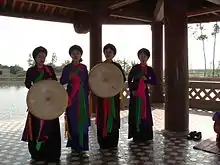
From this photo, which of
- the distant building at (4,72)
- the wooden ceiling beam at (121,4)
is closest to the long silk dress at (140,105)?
the wooden ceiling beam at (121,4)

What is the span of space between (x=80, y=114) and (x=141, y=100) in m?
0.88

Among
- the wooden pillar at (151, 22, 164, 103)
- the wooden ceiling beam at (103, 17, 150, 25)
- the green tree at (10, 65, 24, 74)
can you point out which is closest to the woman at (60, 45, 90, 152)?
the wooden ceiling beam at (103, 17, 150, 25)

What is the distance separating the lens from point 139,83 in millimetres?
3621

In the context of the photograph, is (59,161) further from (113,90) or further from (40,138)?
(113,90)

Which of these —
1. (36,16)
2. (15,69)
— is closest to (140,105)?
(36,16)

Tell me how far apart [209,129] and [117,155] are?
1964 millimetres

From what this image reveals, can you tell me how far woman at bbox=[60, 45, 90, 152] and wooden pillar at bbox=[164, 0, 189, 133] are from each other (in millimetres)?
1410

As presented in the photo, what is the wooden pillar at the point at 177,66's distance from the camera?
401 cm

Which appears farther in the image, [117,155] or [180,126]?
[180,126]

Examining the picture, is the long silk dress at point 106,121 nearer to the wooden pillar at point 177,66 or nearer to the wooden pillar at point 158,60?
the wooden pillar at point 177,66

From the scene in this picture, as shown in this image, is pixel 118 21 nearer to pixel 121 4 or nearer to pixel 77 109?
pixel 121 4

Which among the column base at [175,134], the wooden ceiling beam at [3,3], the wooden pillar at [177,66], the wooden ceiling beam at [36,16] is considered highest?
the wooden ceiling beam at [3,3]

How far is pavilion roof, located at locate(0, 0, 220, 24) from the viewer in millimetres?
5098

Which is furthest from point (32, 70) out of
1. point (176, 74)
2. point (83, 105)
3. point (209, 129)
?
point (209, 129)
